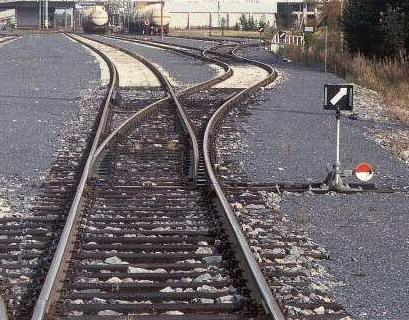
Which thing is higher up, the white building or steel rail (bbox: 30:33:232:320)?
the white building

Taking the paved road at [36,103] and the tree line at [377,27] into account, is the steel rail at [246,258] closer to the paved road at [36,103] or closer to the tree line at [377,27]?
the paved road at [36,103]

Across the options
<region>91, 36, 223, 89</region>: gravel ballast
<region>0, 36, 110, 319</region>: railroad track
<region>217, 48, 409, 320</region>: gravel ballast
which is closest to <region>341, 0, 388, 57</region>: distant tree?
<region>91, 36, 223, 89</region>: gravel ballast

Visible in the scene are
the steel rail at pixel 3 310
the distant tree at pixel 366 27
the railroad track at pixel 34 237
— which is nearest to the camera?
the steel rail at pixel 3 310

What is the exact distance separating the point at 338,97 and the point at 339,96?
18mm

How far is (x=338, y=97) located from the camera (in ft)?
33.0

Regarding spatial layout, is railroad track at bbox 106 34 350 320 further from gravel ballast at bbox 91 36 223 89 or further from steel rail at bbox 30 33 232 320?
gravel ballast at bbox 91 36 223 89

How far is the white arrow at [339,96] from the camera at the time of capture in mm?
9992

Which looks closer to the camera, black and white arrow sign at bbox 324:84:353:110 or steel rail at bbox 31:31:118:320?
steel rail at bbox 31:31:118:320

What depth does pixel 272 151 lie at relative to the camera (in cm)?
1228

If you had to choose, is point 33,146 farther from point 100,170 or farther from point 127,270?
point 127,270

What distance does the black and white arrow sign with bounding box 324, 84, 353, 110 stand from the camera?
9992 millimetres

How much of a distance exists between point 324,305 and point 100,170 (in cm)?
527

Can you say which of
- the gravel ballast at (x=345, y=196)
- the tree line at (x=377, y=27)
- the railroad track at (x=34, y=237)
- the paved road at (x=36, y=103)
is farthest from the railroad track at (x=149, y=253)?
the tree line at (x=377, y=27)

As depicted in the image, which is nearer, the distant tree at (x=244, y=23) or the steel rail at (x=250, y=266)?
the steel rail at (x=250, y=266)
